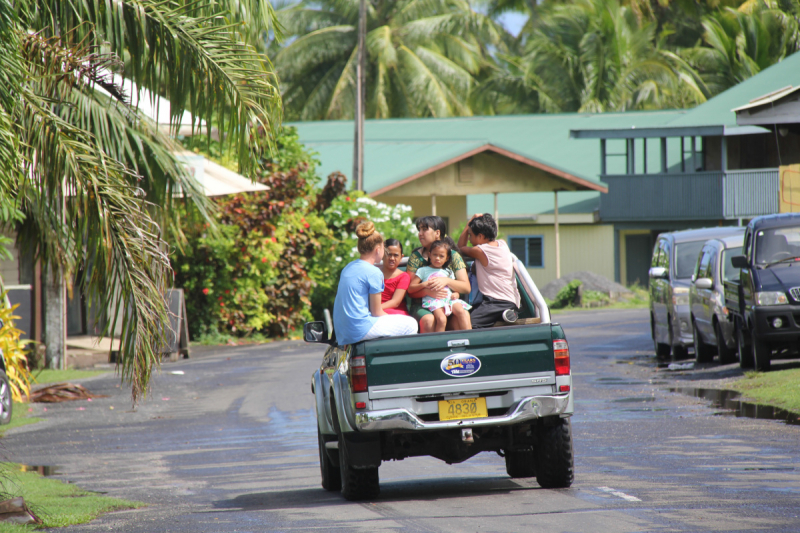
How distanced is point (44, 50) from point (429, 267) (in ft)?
11.9

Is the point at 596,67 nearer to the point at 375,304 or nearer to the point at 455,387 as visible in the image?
the point at 375,304

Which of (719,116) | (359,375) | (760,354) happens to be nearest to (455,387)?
(359,375)

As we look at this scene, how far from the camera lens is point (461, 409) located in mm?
7941

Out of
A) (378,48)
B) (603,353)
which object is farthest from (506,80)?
(603,353)

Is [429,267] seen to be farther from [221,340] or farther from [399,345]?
[221,340]

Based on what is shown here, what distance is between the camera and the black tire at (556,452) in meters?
8.17

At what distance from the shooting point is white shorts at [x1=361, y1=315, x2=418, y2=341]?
8.28m

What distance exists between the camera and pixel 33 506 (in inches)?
329

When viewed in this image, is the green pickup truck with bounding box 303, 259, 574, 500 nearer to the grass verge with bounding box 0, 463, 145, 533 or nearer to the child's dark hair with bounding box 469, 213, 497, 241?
the child's dark hair with bounding box 469, 213, 497, 241

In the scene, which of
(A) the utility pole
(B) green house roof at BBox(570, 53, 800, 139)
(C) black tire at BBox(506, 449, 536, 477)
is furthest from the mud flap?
(B) green house roof at BBox(570, 53, 800, 139)

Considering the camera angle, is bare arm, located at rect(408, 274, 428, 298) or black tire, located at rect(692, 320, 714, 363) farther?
black tire, located at rect(692, 320, 714, 363)

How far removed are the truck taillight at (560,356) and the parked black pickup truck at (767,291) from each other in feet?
24.3

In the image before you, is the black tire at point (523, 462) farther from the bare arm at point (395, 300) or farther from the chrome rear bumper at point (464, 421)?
the bare arm at point (395, 300)

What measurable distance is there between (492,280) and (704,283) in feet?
25.2
